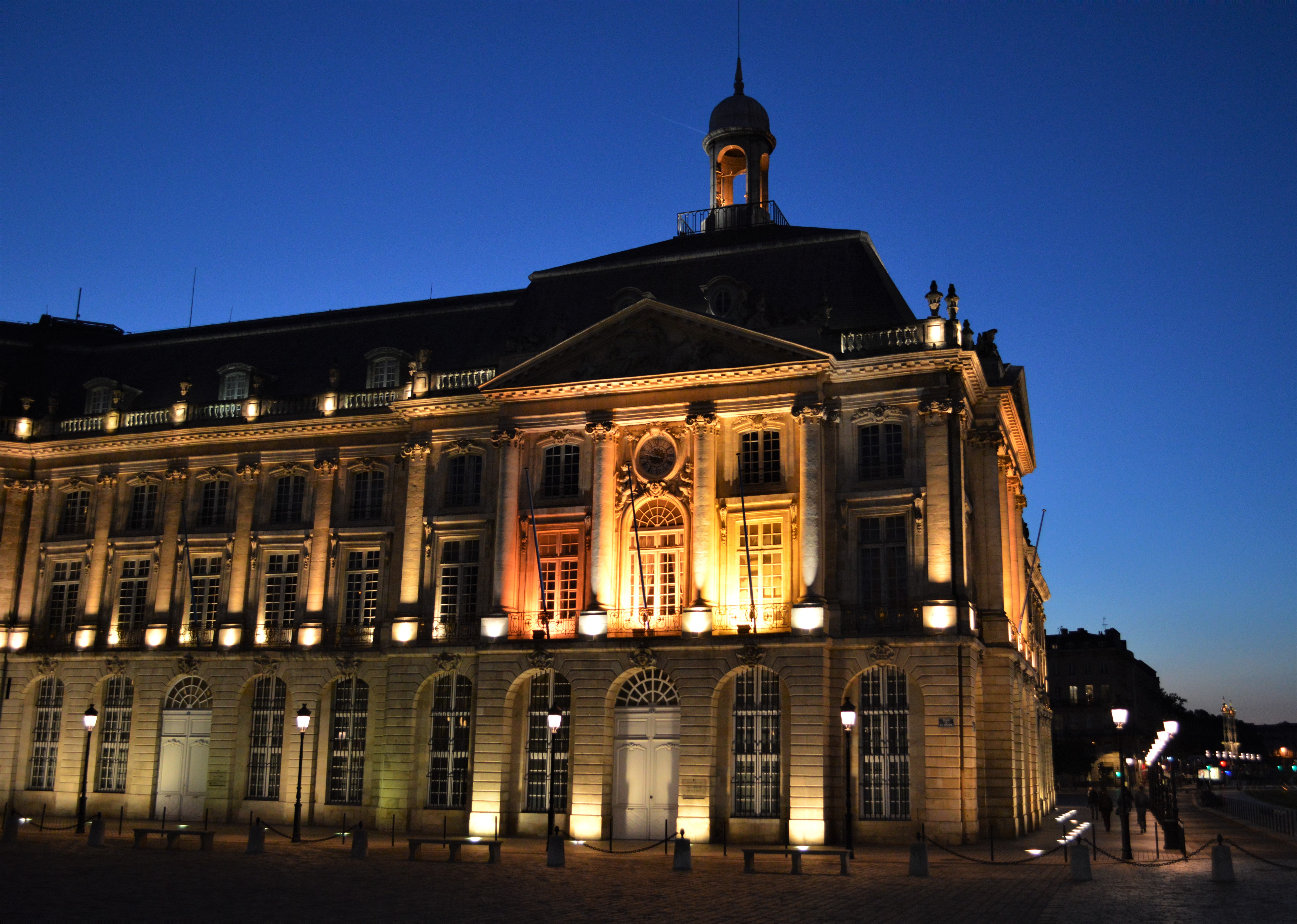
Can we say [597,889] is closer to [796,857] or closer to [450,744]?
[796,857]

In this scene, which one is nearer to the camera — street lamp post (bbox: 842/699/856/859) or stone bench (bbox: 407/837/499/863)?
stone bench (bbox: 407/837/499/863)

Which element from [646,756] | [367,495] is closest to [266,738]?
[367,495]

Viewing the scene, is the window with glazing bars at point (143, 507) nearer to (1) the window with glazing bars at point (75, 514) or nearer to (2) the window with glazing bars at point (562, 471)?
(1) the window with glazing bars at point (75, 514)

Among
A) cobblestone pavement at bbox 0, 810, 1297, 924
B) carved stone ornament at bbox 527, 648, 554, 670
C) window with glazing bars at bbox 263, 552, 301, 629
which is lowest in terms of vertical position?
cobblestone pavement at bbox 0, 810, 1297, 924

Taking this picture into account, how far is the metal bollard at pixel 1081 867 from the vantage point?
26.7 meters

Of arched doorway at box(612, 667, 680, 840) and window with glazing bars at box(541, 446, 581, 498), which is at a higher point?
window with glazing bars at box(541, 446, 581, 498)

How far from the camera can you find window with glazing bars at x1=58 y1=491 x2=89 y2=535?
52031 millimetres

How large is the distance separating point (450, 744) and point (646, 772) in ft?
24.2

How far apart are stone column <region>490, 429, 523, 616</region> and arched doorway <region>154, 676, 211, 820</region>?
1302 cm

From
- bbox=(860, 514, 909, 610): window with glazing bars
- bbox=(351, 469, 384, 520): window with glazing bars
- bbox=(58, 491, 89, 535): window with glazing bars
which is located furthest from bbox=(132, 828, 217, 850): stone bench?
bbox=(58, 491, 89, 535): window with glazing bars

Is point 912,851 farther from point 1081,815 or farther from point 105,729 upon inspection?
point 105,729

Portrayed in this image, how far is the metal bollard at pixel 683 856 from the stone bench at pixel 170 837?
12595 millimetres

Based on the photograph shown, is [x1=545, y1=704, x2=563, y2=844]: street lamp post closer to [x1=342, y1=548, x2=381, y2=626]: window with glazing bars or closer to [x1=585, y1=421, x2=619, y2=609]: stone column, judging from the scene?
[x1=585, y1=421, x2=619, y2=609]: stone column

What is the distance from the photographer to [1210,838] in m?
39.4
